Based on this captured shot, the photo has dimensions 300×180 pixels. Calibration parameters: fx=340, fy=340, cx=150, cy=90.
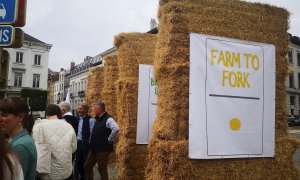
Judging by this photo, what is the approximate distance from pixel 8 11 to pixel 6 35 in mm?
301

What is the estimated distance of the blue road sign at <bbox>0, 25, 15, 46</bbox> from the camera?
356 centimetres

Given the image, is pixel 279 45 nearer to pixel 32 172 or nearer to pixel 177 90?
pixel 177 90

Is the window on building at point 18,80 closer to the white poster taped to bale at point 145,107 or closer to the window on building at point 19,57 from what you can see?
the window on building at point 19,57

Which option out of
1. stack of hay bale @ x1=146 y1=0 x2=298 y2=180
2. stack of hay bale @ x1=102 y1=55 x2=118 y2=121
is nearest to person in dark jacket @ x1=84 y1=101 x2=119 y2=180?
stack of hay bale @ x1=146 y1=0 x2=298 y2=180

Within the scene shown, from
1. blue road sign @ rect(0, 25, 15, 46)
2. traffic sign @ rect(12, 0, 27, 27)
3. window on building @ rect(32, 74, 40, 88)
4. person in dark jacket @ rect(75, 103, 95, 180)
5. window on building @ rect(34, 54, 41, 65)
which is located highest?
window on building @ rect(34, 54, 41, 65)

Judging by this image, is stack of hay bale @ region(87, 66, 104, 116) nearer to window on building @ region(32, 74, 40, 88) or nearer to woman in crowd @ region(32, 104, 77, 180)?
woman in crowd @ region(32, 104, 77, 180)

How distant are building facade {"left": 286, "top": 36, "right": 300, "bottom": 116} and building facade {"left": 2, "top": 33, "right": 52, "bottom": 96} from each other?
3852cm

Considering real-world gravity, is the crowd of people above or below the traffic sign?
below

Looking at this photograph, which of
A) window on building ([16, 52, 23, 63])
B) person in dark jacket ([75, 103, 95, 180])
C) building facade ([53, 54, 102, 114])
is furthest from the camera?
building facade ([53, 54, 102, 114])

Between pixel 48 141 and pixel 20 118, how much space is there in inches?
59.2

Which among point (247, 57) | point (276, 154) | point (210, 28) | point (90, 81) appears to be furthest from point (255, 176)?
point (90, 81)

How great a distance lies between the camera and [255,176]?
205 inches

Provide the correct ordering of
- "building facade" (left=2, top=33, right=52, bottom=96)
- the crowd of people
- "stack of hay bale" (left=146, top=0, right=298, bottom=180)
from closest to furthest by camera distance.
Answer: the crowd of people
"stack of hay bale" (left=146, top=0, right=298, bottom=180)
"building facade" (left=2, top=33, right=52, bottom=96)

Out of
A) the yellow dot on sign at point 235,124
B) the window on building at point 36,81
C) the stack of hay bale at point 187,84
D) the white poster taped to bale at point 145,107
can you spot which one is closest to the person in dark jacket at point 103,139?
the white poster taped to bale at point 145,107
